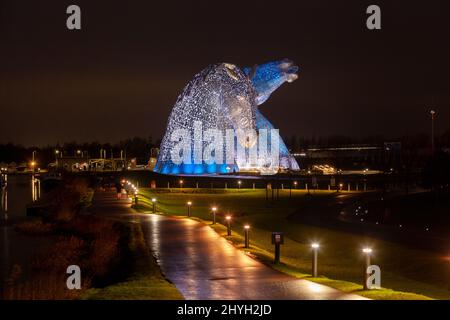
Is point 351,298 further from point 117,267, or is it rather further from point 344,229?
point 344,229

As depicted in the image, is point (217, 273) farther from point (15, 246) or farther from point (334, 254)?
point (15, 246)

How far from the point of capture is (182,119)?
2667 inches

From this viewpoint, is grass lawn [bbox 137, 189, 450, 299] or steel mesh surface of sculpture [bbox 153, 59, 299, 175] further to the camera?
steel mesh surface of sculpture [bbox 153, 59, 299, 175]

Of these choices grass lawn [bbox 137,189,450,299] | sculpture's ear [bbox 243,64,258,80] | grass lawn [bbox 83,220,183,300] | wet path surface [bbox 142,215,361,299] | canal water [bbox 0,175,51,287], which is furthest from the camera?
sculpture's ear [bbox 243,64,258,80]

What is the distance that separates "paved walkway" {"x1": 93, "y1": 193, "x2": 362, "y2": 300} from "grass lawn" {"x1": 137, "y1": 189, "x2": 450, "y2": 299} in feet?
2.15

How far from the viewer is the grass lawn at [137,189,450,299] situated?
684 inches

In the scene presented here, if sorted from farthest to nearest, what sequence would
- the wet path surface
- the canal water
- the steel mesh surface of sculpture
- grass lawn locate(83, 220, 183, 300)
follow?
the steel mesh surface of sculpture < the canal water < the wet path surface < grass lawn locate(83, 220, 183, 300)

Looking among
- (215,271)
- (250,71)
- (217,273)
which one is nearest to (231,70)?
(250,71)

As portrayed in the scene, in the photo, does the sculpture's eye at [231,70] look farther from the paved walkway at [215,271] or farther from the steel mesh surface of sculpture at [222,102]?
the paved walkway at [215,271]

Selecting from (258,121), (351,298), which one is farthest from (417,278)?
(258,121)

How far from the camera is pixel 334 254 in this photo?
24500 millimetres

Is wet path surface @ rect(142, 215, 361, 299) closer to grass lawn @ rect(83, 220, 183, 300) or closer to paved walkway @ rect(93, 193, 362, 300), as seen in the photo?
paved walkway @ rect(93, 193, 362, 300)

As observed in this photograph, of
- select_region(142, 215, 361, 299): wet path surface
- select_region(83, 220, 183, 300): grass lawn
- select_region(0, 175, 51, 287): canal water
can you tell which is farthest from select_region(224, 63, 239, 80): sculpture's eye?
select_region(83, 220, 183, 300): grass lawn

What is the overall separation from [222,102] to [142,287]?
51877 millimetres
